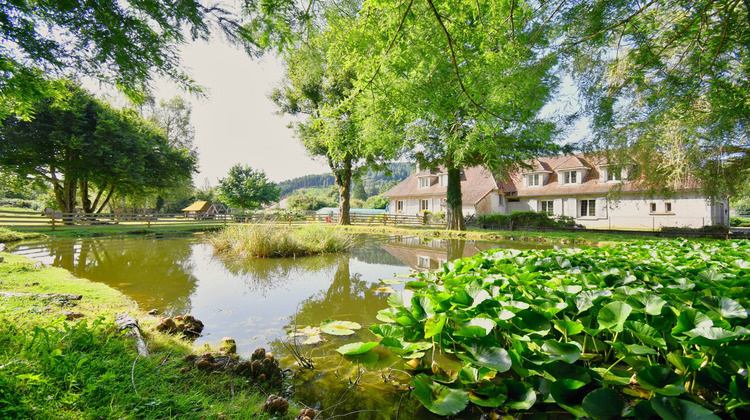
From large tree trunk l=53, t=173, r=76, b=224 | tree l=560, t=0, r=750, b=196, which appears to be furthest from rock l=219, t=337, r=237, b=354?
large tree trunk l=53, t=173, r=76, b=224

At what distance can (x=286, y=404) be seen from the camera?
6.38 feet

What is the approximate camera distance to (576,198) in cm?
2339

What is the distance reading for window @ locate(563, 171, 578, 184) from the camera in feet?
78.4

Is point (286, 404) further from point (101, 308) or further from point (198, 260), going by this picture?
point (198, 260)

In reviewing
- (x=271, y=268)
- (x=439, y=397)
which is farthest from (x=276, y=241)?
(x=439, y=397)

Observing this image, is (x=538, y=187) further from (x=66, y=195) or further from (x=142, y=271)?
(x=66, y=195)

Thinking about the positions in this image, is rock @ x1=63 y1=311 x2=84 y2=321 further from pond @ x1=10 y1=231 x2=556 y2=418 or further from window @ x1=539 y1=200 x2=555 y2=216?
window @ x1=539 y1=200 x2=555 y2=216

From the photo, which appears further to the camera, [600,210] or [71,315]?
[600,210]

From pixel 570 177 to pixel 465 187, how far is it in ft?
26.0

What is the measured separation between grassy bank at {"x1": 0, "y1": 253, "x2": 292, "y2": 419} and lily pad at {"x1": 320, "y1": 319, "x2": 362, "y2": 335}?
1073mm

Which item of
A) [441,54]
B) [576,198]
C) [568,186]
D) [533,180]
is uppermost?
[533,180]

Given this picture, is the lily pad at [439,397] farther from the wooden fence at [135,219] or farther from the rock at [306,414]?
the wooden fence at [135,219]

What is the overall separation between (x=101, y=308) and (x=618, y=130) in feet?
38.2

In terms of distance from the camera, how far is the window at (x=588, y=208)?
2289cm
